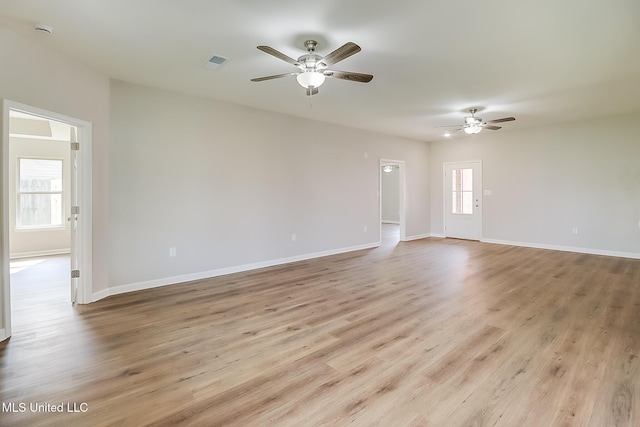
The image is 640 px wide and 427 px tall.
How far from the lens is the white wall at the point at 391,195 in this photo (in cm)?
1258

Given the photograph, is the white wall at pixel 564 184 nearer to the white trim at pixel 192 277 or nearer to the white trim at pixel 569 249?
the white trim at pixel 569 249

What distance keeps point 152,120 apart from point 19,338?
279 cm

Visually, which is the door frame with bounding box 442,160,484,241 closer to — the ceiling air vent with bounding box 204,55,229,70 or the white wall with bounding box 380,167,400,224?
the white wall with bounding box 380,167,400,224

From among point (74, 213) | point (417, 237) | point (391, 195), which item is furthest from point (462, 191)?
point (74, 213)

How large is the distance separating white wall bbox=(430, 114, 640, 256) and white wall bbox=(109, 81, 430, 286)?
3345 mm

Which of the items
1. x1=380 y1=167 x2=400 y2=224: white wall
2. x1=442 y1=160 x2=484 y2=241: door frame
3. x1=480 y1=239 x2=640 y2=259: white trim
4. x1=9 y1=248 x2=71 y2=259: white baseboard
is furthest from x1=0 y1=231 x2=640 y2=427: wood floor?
x1=380 y1=167 x2=400 y2=224: white wall

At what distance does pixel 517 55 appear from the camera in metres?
3.20

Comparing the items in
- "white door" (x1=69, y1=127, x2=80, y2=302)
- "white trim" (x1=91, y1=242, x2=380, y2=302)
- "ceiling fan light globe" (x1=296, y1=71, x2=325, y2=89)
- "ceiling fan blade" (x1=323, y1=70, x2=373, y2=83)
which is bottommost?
"white trim" (x1=91, y1=242, x2=380, y2=302)

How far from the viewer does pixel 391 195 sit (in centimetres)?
1280

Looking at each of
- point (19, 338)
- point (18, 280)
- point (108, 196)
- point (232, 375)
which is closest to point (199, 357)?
point (232, 375)

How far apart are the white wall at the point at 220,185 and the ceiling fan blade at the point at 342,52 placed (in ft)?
8.49

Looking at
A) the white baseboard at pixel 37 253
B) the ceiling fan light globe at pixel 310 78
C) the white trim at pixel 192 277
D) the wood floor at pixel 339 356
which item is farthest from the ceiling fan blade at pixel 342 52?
the white baseboard at pixel 37 253

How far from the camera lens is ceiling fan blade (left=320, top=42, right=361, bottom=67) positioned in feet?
7.84

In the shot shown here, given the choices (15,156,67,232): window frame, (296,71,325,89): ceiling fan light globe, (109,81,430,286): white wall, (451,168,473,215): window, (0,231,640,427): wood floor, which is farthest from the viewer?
(451,168,473,215): window
